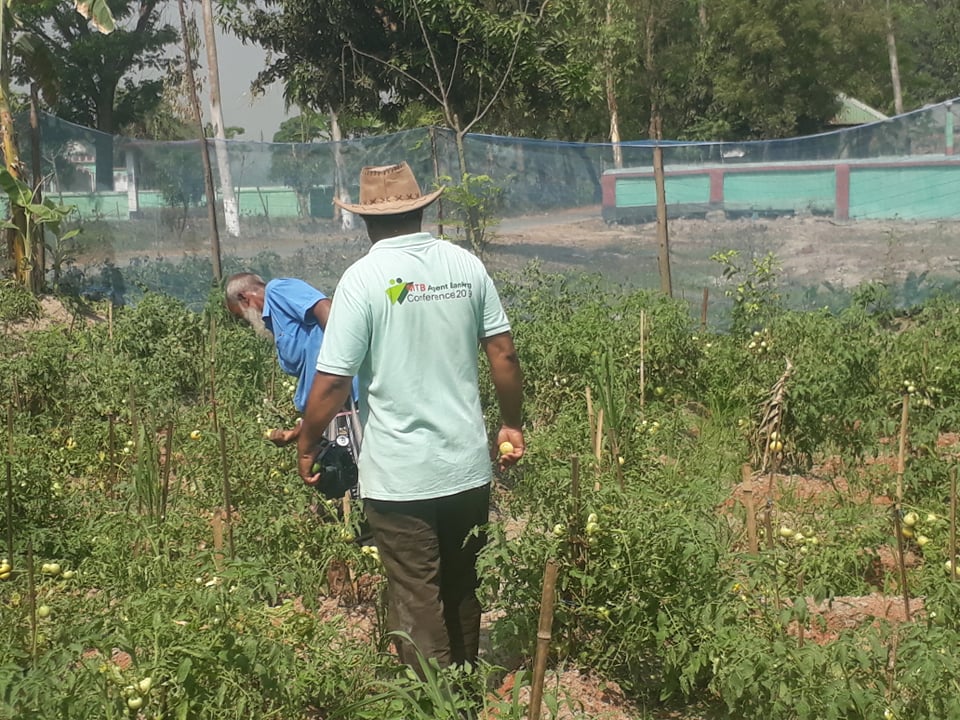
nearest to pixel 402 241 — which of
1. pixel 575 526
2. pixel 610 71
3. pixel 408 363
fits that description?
pixel 408 363

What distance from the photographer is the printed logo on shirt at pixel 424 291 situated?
10.6 ft

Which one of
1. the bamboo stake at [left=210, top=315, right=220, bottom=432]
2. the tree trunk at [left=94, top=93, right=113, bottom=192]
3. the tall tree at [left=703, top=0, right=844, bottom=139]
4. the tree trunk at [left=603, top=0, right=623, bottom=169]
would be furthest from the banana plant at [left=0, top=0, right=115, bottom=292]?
the tall tree at [left=703, top=0, right=844, bottom=139]

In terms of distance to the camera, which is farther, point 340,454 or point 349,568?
point 340,454

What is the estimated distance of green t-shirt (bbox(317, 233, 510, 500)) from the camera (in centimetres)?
321

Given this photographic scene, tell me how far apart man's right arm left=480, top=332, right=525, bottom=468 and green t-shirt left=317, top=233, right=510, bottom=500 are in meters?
0.18

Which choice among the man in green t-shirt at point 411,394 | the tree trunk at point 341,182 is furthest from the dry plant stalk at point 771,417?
the tree trunk at point 341,182

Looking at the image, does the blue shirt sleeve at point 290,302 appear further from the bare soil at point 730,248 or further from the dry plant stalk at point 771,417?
the bare soil at point 730,248

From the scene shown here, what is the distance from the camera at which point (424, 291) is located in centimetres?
325

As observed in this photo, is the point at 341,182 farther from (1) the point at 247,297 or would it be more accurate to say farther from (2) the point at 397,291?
(2) the point at 397,291

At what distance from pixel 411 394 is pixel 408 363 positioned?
0.30 feet

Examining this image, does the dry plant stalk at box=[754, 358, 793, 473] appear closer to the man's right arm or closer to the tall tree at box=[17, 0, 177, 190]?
the man's right arm

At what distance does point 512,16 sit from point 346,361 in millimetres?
12856

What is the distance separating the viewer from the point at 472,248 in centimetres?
969

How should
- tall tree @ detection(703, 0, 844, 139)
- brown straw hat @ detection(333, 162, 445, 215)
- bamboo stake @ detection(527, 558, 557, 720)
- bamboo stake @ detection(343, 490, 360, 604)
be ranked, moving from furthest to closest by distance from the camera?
tall tree @ detection(703, 0, 844, 139) → bamboo stake @ detection(343, 490, 360, 604) → brown straw hat @ detection(333, 162, 445, 215) → bamboo stake @ detection(527, 558, 557, 720)
